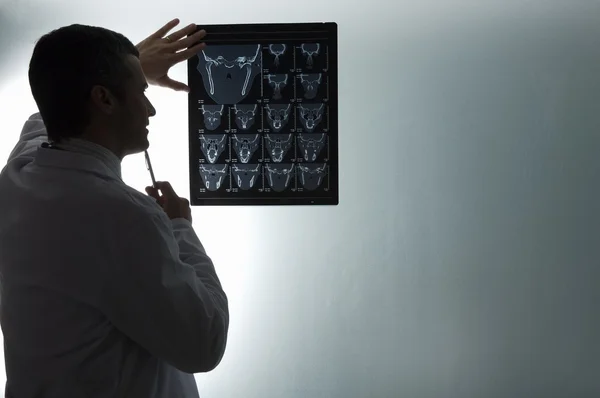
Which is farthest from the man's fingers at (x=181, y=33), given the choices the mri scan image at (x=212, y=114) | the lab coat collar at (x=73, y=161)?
the lab coat collar at (x=73, y=161)

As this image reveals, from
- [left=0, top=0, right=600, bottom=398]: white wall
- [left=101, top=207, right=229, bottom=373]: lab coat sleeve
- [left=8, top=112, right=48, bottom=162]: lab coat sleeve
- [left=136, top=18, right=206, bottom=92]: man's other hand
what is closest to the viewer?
[left=101, top=207, right=229, bottom=373]: lab coat sleeve

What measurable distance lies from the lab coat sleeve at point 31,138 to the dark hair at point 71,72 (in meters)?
0.17

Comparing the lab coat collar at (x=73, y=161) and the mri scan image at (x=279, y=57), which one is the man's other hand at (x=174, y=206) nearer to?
the lab coat collar at (x=73, y=161)

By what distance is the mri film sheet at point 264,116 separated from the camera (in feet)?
5.49

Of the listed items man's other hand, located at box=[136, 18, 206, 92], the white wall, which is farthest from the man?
the white wall

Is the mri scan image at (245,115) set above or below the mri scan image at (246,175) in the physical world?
above

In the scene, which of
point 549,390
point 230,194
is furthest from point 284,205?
point 549,390

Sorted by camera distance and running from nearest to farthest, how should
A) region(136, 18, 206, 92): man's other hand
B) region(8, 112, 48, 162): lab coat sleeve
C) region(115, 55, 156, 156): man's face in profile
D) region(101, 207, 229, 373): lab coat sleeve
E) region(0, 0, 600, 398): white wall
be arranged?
1. region(101, 207, 229, 373): lab coat sleeve
2. region(115, 55, 156, 156): man's face in profile
3. region(8, 112, 48, 162): lab coat sleeve
4. region(136, 18, 206, 92): man's other hand
5. region(0, 0, 600, 398): white wall

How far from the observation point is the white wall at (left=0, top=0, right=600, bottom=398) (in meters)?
1.79

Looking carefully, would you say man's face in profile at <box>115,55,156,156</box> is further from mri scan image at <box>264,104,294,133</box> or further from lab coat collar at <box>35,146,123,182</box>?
mri scan image at <box>264,104,294,133</box>

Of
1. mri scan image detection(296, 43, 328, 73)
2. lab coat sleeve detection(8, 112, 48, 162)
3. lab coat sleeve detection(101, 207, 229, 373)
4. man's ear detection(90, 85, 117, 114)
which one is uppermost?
mri scan image detection(296, 43, 328, 73)

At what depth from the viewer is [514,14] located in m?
1.79

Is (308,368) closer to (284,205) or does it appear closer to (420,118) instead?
(284,205)

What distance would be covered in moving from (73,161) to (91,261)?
166mm
